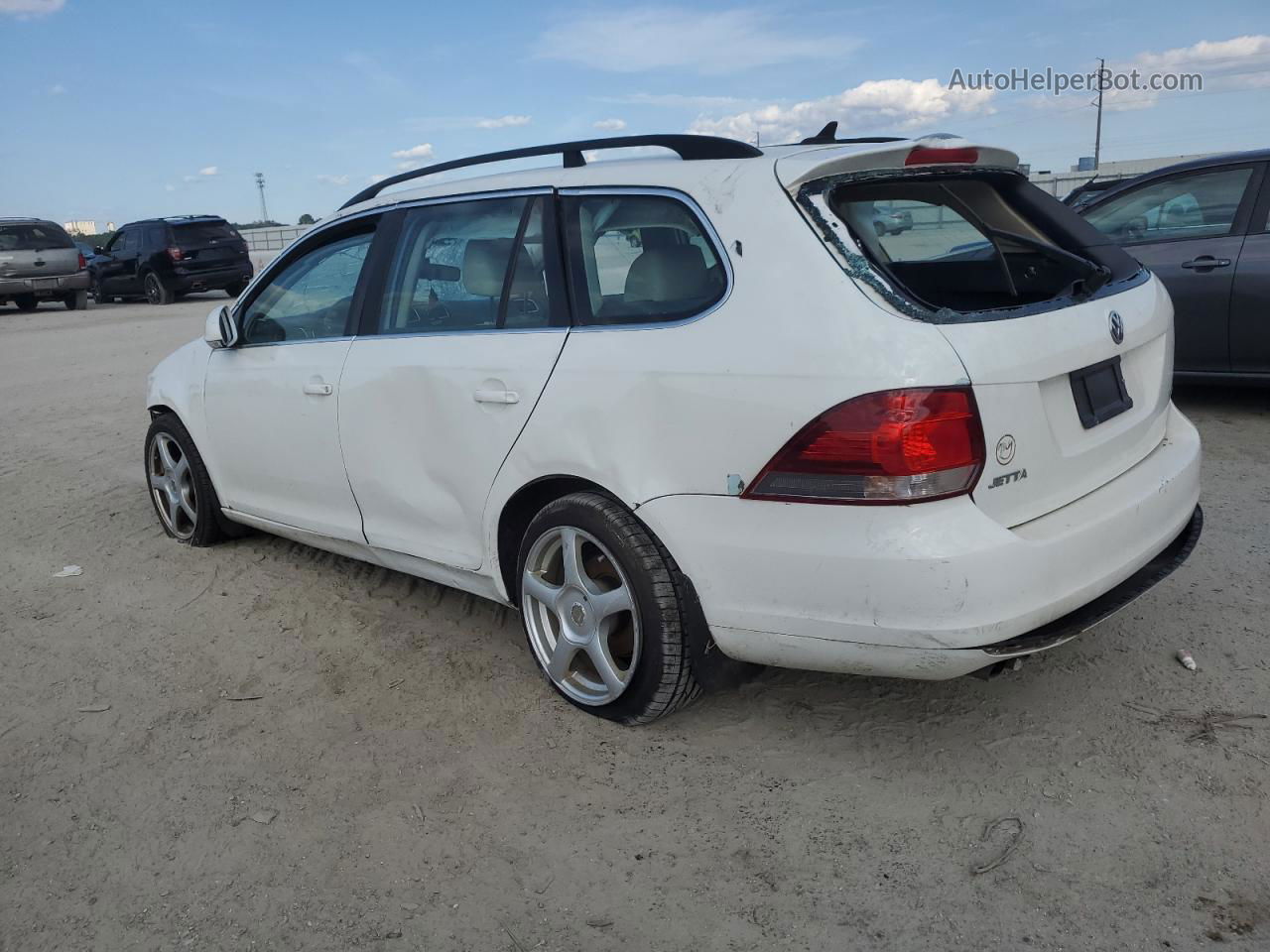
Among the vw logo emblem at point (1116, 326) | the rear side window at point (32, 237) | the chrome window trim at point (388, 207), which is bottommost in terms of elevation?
the vw logo emblem at point (1116, 326)

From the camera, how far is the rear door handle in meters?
3.23

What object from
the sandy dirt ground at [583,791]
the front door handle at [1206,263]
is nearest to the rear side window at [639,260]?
the sandy dirt ground at [583,791]

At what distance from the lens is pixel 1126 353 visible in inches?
122

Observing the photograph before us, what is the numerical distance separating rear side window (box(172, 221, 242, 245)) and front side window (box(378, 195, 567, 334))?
19238 millimetres

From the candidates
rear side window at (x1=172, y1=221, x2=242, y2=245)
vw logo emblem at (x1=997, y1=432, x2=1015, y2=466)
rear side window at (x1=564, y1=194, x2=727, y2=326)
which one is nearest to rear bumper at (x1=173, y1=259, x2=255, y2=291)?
rear side window at (x1=172, y1=221, x2=242, y2=245)

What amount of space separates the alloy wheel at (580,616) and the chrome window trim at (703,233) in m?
0.60

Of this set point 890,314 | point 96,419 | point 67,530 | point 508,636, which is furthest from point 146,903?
point 96,419

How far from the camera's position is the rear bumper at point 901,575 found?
2.52m

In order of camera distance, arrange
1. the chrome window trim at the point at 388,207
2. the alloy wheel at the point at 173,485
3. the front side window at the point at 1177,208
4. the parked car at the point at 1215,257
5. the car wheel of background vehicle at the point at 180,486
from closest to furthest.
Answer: the chrome window trim at the point at 388,207
the car wheel of background vehicle at the point at 180,486
the alloy wheel at the point at 173,485
the parked car at the point at 1215,257
the front side window at the point at 1177,208

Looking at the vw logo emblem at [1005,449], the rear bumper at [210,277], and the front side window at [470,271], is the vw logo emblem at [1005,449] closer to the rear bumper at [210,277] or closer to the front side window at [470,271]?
the front side window at [470,271]

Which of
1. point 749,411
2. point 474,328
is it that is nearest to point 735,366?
point 749,411

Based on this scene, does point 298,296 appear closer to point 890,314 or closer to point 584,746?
point 584,746

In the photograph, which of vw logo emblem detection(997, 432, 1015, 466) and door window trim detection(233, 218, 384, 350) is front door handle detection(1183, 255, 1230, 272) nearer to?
vw logo emblem detection(997, 432, 1015, 466)

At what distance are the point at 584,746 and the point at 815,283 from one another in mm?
1516
